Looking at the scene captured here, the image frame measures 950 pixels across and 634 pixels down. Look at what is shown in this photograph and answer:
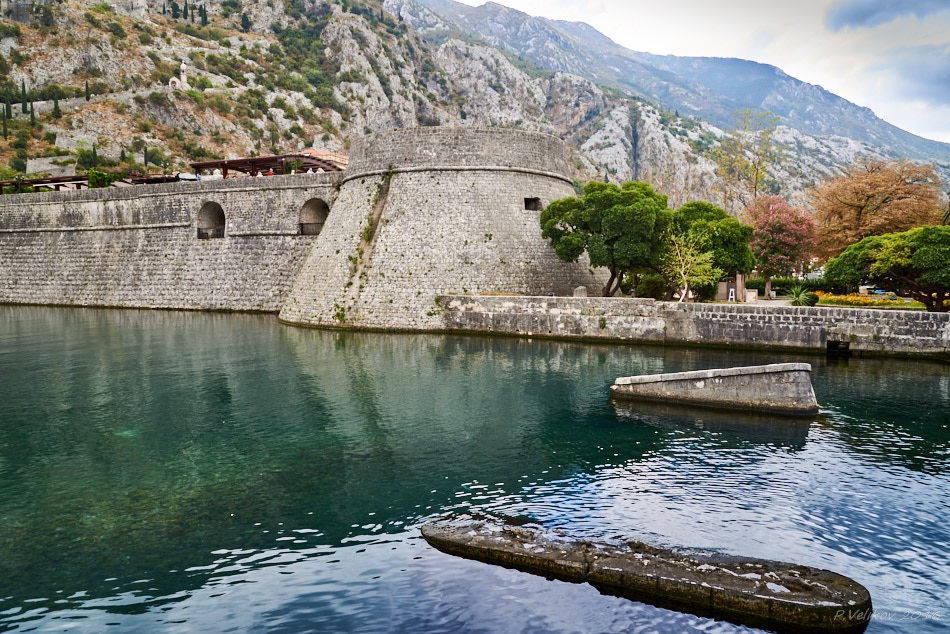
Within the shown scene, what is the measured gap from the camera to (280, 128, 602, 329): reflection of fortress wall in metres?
31.5

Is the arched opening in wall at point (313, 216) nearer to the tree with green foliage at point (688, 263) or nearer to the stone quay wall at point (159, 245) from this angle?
the stone quay wall at point (159, 245)

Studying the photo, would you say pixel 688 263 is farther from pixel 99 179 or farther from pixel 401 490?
→ pixel 99 179

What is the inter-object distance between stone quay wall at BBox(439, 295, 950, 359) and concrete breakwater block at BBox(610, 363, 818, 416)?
944 cm

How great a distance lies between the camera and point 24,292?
46781 millimetres

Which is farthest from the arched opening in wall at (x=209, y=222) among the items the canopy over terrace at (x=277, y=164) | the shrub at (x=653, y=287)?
the shrub at (x=653, y=287)

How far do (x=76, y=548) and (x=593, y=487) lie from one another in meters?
8.29

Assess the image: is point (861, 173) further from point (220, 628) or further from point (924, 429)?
point (220, 628)

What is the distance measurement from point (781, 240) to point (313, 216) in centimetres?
2970

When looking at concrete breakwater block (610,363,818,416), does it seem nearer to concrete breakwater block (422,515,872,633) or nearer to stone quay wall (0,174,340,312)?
concrete breakwater block (422,515,872,633)

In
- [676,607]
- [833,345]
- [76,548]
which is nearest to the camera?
[676,607]

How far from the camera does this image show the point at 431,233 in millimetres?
32375

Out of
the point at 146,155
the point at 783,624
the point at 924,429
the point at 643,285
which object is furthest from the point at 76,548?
the point at 146,155

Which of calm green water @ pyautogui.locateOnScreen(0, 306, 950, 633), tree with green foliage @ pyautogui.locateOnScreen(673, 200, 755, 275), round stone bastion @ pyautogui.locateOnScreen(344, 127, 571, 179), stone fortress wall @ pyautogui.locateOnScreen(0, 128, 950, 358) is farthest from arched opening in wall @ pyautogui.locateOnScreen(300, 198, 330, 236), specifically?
tree with green foliage @ pyautogui.locateOnScreen(673, 200, 755, 275)

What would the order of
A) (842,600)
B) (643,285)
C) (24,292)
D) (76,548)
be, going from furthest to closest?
(24,292) → (643,285) → (76,548) → (842,600)
